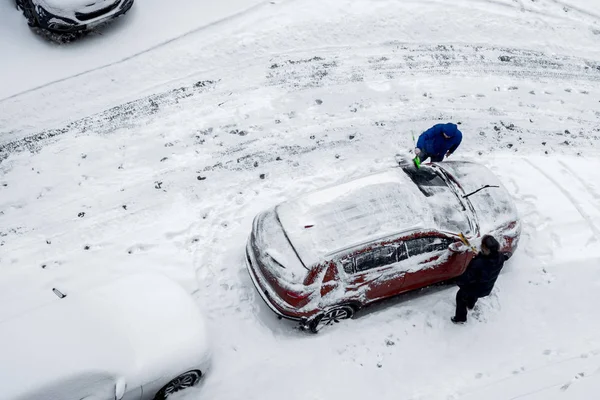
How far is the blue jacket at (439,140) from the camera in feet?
27.2

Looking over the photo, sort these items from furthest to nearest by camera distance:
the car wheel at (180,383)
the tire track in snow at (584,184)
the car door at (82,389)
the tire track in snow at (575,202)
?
1. the tire track in snow at (584,184)
2. the tire track in snow at (575,202)
3. the car wheel at (180,383)
4. the car door at (82,389)

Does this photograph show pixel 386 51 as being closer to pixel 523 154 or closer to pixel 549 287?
pixel 523 154

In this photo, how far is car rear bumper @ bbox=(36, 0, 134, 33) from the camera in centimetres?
996

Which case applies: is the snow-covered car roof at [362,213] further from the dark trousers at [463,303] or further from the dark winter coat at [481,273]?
the dark trousers at [463,303]

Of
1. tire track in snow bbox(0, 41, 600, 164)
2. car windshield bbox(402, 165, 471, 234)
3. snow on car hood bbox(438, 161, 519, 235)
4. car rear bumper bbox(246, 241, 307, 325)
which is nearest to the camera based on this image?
car rear bumper bbox(246, 241, 307, 325)

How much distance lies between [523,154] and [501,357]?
422cm

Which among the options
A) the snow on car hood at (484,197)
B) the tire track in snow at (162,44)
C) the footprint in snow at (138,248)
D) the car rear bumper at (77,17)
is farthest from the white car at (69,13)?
the snow on car hood at (484,197)

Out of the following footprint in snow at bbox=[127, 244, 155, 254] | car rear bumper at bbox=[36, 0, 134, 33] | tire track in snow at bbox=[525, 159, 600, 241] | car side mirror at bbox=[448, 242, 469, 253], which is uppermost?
car rear bumper at bbox=[36, 0, 134, 33]

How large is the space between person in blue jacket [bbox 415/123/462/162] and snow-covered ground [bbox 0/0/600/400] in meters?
0.97

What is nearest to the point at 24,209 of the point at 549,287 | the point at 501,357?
the point at 501,357

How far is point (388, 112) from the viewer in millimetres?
10211

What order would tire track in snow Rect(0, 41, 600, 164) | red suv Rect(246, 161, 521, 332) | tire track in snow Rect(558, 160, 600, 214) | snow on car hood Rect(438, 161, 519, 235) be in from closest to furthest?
red suv Rect(246, 161, 521, 332) → snow on car hood Rect(438, 161, 519, 235) → tire track in snow Rect(558, 160, 600, 214) → tire track in snow Rect(0, 41, 600, 164)

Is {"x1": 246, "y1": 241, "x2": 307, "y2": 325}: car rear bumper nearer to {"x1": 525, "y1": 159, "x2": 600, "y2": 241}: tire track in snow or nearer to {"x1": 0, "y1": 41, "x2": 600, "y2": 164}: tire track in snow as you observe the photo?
{"x1": 0, "y1": 41, "x2": 600, "y2": 164}: tire track in snow

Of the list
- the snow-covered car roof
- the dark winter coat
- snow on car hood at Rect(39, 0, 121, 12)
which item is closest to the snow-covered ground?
snow on car hood at Rect(39, 0, 121, 12)
